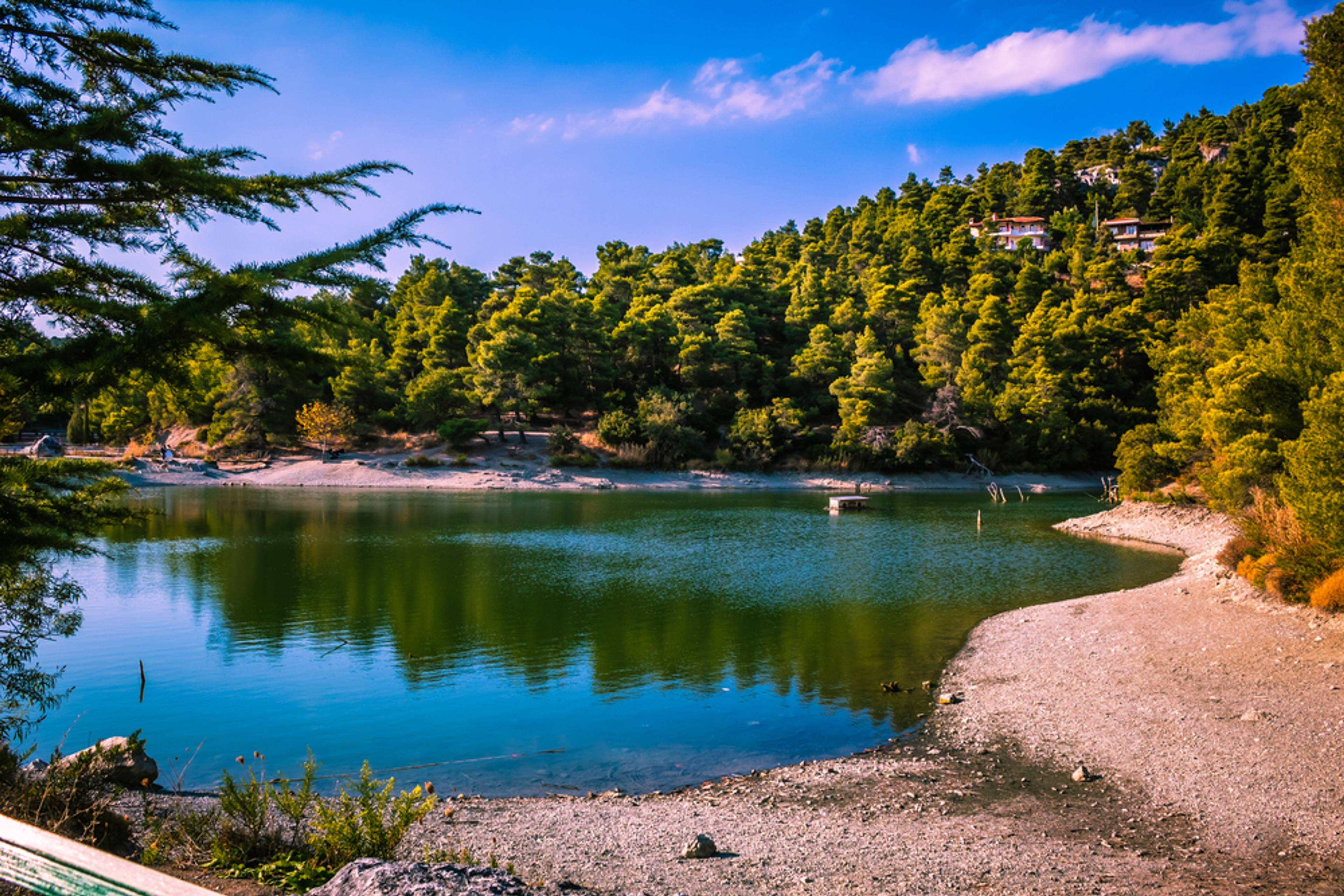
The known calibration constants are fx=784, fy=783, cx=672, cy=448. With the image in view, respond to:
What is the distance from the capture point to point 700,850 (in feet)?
20.4

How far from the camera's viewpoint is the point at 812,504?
4334cm

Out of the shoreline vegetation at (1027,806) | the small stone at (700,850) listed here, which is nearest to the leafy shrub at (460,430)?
the shoreline vegetation at (1027,806)

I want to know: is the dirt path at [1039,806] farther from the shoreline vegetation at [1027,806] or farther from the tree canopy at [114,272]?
the tree canopy at [114,272]

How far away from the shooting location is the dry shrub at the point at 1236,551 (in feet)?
57.1

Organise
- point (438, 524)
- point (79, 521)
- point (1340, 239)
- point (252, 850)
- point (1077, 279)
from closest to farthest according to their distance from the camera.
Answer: point (79, 521) → point (252, 850) → point (1340, 239) → point (438, 524) → point (1077, 279)

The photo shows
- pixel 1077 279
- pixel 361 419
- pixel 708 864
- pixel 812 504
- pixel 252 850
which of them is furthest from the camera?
pixel 1077 279

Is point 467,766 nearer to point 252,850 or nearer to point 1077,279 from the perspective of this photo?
point 252,850

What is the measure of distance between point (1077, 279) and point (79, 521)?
3032 inches

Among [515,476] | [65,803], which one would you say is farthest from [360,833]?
[515,476]

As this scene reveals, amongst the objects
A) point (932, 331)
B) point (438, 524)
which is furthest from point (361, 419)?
point (932, 331)

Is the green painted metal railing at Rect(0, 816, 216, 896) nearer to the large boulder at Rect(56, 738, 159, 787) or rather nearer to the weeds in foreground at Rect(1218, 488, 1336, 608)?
the large boulder at Rect(56, 738, 159, 787)

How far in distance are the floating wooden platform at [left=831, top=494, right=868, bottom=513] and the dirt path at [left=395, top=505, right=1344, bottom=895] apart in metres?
26.3

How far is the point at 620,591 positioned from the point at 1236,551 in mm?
14344

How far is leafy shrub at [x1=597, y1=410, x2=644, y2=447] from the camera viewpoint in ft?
179
